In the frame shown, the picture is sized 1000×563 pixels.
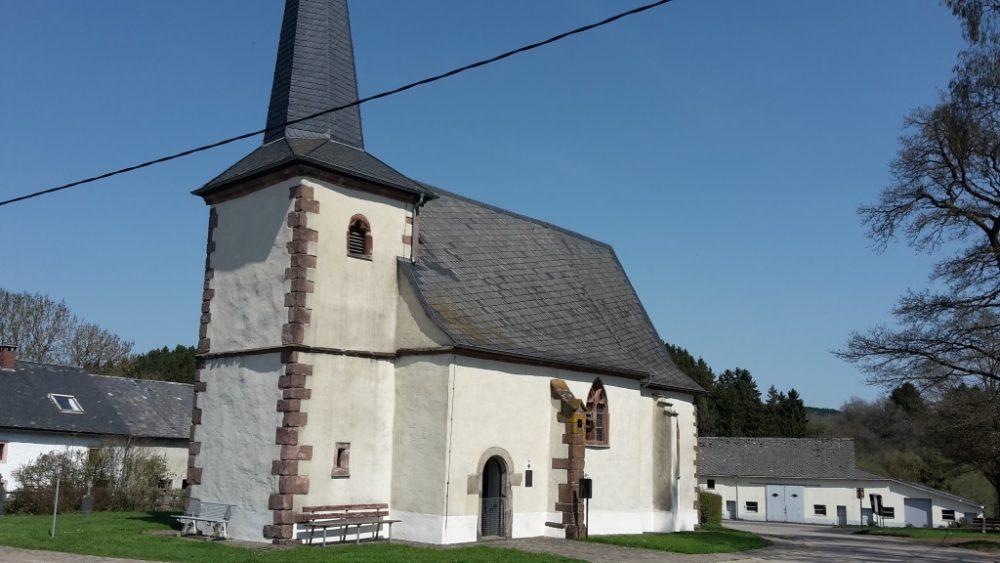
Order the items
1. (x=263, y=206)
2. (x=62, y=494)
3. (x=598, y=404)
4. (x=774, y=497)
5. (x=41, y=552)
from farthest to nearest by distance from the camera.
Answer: (x=774, y=497), (x=62, y=494), (x=598, y=404), (x=263, y=206), (x=41, y=552)

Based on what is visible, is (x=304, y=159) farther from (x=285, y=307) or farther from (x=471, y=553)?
(x=471, y=553)

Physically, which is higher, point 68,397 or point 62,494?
point 68,397

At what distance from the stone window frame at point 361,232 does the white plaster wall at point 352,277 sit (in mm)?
88

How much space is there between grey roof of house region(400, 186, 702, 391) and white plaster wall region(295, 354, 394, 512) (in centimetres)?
219

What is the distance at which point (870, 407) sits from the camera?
105562mm

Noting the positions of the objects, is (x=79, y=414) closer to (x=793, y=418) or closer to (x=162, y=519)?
(x=162, y=519)

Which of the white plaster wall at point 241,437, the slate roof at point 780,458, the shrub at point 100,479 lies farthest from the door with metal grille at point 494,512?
the slate roof at point 780,458

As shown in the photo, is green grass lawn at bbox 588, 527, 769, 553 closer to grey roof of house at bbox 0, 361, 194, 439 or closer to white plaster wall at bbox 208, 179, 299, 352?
white plaster wall at bbox 208, 179, 299, 352

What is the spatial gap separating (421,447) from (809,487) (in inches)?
1762

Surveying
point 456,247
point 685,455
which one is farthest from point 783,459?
point 456,247

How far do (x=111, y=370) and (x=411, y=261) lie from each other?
36.7 meters

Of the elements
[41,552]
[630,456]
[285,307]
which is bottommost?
[41,552]

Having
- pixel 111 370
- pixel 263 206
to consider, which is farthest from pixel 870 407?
pixel 263 206

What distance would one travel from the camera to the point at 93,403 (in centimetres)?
3803
